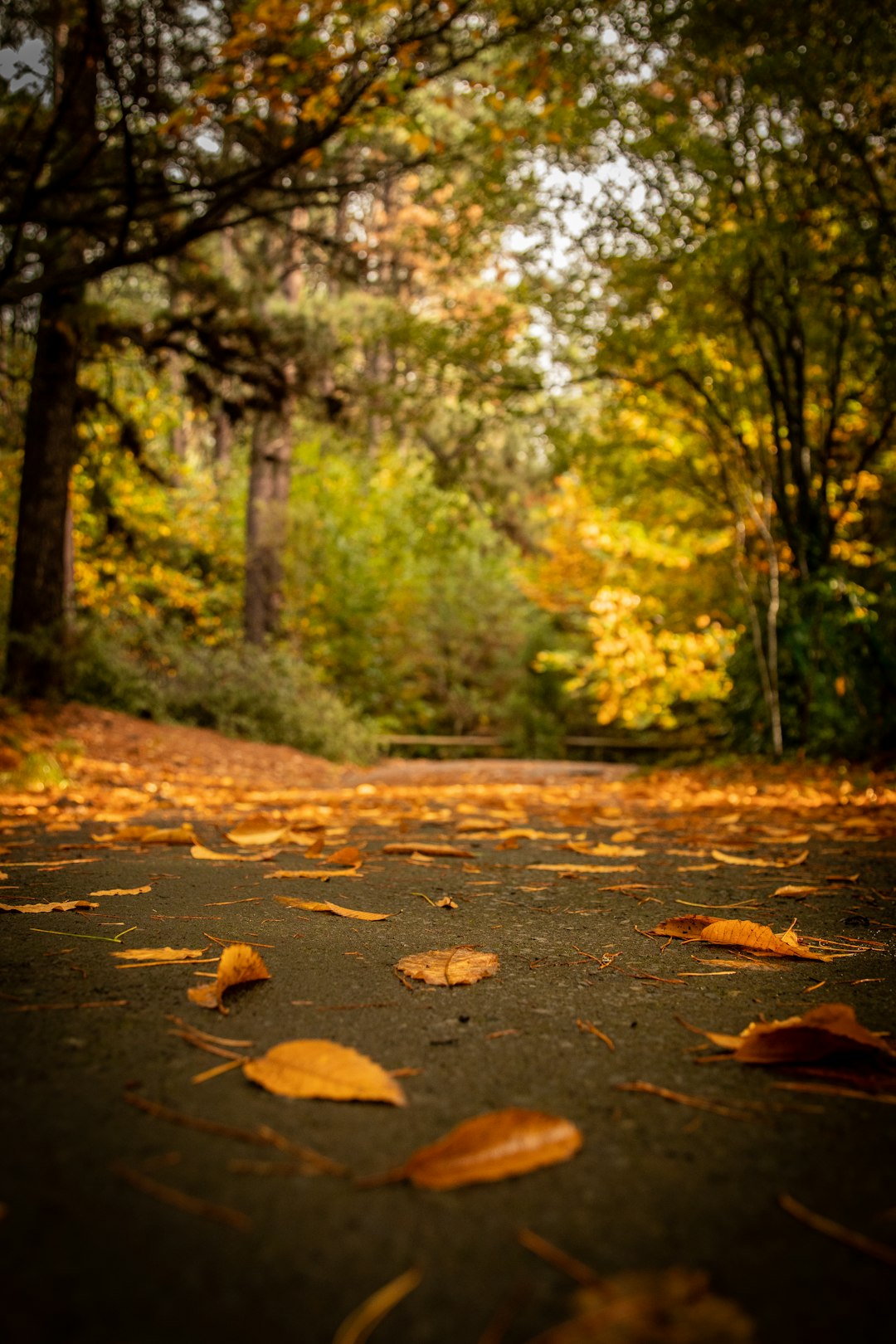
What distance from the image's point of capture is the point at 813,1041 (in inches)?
43.1

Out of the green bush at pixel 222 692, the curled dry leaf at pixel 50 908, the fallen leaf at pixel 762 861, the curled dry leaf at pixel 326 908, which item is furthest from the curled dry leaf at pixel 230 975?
the green bush at pixel 222 692

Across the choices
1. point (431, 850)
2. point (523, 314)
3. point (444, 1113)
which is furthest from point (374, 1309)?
point (523, 314)

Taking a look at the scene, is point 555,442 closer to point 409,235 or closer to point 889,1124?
point 409,235

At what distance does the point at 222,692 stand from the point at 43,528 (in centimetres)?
330

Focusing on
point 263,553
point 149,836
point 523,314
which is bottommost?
point 149,836

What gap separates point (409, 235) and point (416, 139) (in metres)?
3.65

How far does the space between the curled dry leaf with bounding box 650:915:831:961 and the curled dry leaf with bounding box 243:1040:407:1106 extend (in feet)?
3.11

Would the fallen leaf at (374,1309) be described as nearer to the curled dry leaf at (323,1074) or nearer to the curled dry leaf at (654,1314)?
the curled dry leaf at (654,1314)

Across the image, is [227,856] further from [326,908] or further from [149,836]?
[326,908]

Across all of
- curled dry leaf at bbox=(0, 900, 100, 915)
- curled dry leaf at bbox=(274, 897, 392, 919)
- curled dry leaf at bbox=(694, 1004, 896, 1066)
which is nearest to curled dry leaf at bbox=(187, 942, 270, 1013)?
curled dry leaf at bbox=(274, 897, 392, 919)

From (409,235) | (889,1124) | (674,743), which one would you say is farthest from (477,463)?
(889,1124)

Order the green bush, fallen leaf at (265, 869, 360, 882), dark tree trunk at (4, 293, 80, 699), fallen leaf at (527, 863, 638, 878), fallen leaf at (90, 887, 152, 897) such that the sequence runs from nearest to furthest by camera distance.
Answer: fallen leaf at (90, 887, 152, 897) → fallen leaf at (265, 869, 360, 882) → fallen leaf at (527, 863, 638, 878) → dark tree trunk at (4, 293, 80, 699) → the green bush

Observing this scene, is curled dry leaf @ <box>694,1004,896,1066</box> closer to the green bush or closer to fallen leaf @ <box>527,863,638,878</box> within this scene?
fallen leaf @ <box>527,863,638,878</box>

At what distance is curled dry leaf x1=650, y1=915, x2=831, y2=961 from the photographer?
1669mm
